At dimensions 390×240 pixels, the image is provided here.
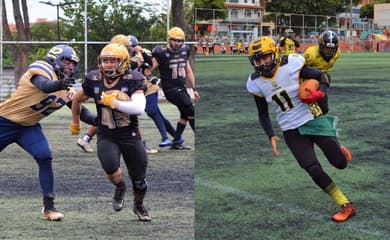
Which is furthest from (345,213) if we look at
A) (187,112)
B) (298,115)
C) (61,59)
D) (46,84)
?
(187,112)

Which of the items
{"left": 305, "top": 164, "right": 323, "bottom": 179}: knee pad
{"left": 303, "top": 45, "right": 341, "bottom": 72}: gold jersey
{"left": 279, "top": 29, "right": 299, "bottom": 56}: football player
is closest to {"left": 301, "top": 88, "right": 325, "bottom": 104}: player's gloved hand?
{"left": 303, "top": 45, "right": 341, "bottom": 72}: gold jersey

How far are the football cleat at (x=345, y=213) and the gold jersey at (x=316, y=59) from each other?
0.95 meters

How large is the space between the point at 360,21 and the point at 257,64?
129 cm

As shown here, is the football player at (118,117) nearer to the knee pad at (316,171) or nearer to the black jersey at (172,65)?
the knee pad at (316,171)

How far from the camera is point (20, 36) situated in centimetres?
1577

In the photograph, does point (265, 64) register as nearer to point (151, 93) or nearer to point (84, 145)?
point (151, 93)

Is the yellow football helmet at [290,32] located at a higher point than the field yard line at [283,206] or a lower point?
higher

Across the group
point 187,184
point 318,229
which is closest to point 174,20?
point 187,184

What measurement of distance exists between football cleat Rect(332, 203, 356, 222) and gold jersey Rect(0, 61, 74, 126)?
2.24 meters

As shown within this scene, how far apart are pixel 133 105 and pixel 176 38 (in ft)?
10.9

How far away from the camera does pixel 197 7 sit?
213 inches

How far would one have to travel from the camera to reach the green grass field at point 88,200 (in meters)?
4.36

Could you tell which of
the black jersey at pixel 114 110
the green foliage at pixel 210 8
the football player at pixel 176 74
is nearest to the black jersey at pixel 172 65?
the football player at pixel 176 74

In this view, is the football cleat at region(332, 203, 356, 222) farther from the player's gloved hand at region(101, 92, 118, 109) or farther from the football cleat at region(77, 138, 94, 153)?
the football cleat at region(77, 138, 94, 153)
